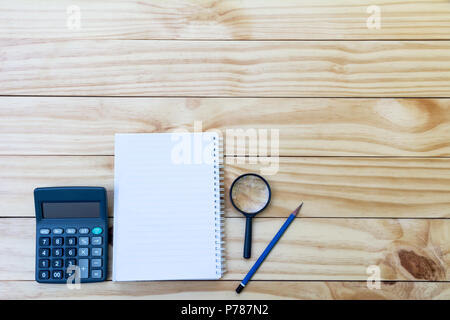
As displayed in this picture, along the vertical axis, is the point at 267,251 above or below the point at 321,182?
below

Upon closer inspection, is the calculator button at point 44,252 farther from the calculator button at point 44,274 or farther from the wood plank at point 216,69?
the wood plank at point 216,69

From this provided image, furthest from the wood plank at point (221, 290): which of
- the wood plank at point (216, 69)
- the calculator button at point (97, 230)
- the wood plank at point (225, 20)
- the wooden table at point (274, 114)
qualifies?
the wood plank at point (225, 20)

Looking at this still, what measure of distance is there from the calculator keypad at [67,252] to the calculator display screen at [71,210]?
0.03 m

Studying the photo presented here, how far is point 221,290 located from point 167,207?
0.67 feet

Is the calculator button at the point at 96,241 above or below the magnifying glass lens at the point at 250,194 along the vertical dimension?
below

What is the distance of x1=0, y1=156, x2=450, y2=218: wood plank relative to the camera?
2.63 ft

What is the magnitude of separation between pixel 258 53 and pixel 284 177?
0.27m

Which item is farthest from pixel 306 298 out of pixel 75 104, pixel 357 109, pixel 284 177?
pixel 75 104

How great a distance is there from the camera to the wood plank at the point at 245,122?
809 mm

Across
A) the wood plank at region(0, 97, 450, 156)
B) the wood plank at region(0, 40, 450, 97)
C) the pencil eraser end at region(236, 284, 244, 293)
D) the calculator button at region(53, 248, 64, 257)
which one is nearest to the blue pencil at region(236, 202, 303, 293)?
the pencil eraser end at region(236, 284, 244, 293)

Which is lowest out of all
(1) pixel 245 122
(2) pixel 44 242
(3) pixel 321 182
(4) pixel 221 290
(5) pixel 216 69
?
(4) pixel 221 290

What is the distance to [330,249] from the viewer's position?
80 centimetres
